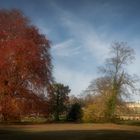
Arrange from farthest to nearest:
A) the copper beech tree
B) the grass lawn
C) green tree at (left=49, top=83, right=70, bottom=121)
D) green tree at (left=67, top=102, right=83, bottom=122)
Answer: green tree at (left=49, top=83, right=70, bottom=121)
green tree at (left=67, top=102, right=83, bottom=122)
the copper beech tree
the grass lawn

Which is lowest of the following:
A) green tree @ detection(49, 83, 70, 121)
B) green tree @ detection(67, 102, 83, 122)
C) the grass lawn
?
the grass lawn

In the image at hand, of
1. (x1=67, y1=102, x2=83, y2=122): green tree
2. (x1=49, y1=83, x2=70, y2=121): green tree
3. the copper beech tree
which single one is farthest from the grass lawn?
(x1=49, y1=83, x2=70, y2=121): green tree

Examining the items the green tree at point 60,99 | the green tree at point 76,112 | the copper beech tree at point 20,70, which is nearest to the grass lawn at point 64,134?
the copper beech tree at point 20,70

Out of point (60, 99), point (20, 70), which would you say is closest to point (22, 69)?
point (20, 70)

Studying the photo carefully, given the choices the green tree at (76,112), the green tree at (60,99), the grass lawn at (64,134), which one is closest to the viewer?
the grass lawn at (64,134)

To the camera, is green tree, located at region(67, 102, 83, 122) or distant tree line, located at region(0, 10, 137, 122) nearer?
distant tree line, located at region(0, 10, 137, 122)

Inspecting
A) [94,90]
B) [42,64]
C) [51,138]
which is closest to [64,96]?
[94,90]

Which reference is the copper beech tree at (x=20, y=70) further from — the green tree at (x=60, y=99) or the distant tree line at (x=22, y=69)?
the green tree at (x=60, y=99)

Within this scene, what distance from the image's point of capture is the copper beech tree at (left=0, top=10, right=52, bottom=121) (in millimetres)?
36969

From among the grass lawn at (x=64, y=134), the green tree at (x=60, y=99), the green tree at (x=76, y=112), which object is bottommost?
the grass lawn at (x=64, y=134)

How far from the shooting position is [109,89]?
162 feet

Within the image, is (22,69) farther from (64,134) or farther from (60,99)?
(60,99)

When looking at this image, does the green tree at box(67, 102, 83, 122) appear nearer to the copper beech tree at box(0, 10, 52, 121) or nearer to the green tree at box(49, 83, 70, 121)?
the green tree at box(49, 83, 70, 121)

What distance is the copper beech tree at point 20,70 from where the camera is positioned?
37.0m
